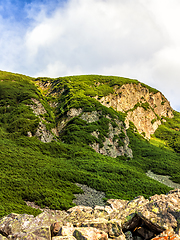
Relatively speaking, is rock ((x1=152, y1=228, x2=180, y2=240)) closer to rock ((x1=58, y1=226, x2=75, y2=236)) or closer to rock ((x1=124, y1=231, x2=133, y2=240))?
rock ((x1=124, y1=231, x2=133, y2=240))

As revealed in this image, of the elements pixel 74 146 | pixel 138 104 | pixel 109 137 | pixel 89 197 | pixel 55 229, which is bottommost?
pixel 89 197

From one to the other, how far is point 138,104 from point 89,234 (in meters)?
121

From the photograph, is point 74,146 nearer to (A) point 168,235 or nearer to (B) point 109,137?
(B) point 109,137

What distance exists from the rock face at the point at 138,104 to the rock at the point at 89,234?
295ft

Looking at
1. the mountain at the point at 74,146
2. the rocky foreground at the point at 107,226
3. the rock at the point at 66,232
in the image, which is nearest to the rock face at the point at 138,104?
the mountain at the point at 74,146

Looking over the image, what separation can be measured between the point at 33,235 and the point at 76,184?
2181 cm

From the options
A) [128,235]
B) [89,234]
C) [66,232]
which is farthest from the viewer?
[128,235]

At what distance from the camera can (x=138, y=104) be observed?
4825 inches

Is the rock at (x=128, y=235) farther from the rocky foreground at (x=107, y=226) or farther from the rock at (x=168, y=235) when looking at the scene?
the rock at (x=168, y=235)

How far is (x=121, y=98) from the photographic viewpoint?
4542 inches

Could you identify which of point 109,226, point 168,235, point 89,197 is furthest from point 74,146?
point 168,235

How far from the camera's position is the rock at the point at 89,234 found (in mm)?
7930

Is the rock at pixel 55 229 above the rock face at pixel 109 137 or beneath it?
beneath

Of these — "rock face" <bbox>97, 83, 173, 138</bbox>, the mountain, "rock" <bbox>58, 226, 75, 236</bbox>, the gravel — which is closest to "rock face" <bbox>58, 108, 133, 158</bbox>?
the mountain
